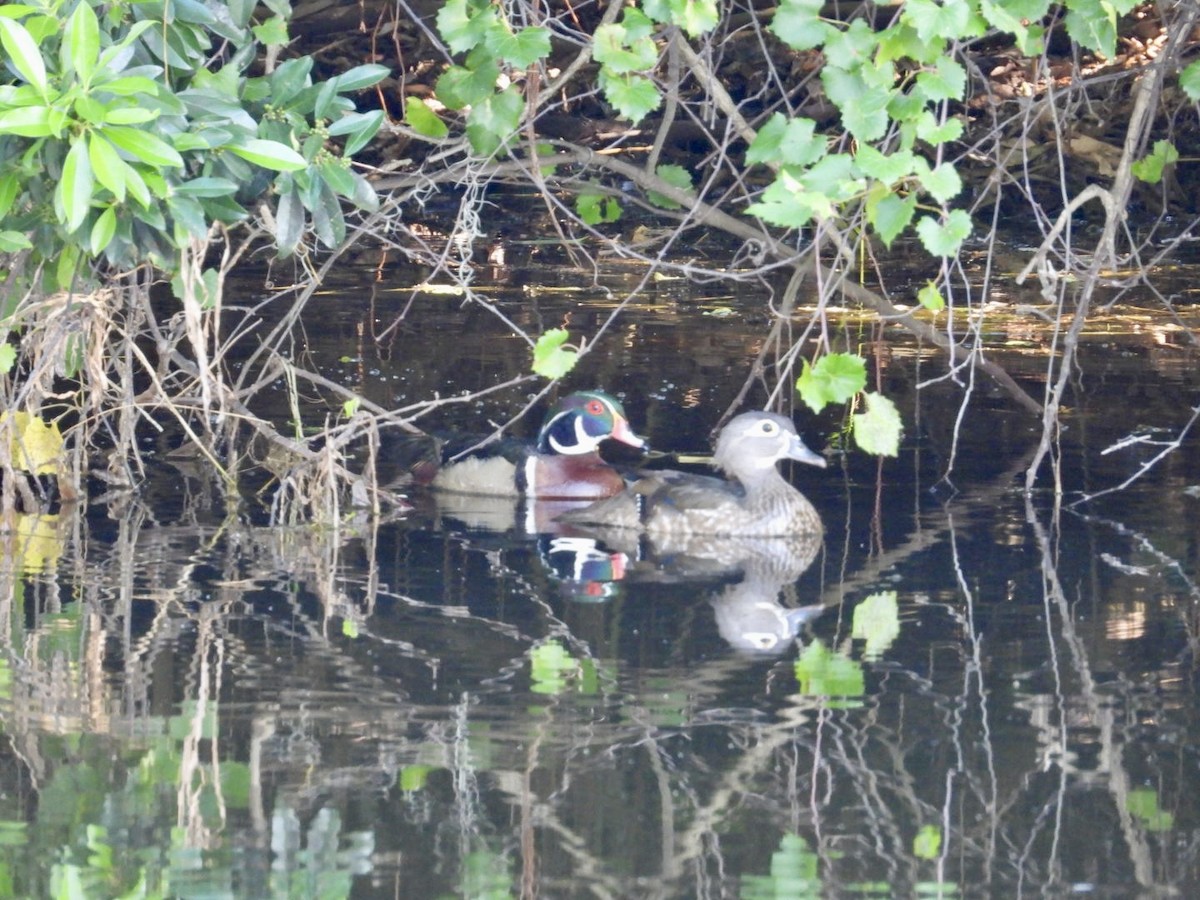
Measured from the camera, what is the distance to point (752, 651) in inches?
242

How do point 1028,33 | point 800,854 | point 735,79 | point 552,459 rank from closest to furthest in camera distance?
point 800,854, point 1028,33, point 552,459, point 735,79

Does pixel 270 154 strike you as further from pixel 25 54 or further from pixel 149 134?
pixel 25 54

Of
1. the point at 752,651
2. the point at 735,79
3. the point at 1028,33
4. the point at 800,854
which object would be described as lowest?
the point at 800,854

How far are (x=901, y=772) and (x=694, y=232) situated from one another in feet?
35.8

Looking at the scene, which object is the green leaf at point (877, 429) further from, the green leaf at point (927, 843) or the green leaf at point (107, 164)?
the green leaf at point (107, 164)

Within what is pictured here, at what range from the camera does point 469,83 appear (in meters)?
6.84

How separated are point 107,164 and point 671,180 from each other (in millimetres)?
4018

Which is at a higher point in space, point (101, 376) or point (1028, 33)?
point (1028, 33)

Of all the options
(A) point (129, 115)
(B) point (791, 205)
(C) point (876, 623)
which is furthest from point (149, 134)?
(C) point (876, 623)

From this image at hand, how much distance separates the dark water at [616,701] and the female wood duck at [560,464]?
0.31 metres

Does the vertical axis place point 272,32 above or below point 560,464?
above

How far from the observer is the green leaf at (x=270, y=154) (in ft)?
18.3

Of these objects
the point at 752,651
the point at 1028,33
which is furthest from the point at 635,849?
the point at 1028,33

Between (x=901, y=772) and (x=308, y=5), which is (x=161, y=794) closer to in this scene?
(x=901, y=772)
